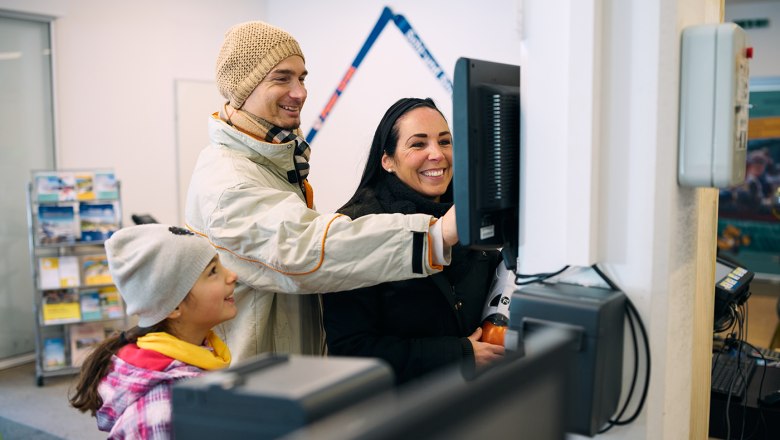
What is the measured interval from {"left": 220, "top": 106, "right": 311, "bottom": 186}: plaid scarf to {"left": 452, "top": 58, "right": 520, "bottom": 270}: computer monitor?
0.76m

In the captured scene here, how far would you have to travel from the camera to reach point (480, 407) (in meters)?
0.60

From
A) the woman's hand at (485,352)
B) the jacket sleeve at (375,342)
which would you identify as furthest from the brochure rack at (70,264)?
the woman's hand at (485,352)

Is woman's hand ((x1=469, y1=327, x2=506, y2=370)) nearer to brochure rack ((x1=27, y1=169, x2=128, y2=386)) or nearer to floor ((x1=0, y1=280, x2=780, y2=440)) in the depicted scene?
floor ((x1=0, y1=280, x2=780, y2=440))

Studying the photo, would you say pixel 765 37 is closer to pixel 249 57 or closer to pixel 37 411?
pixel 249 57

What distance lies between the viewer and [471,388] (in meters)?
0.59

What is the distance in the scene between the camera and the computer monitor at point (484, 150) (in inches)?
49.8

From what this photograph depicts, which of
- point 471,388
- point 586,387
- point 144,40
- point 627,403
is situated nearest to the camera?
point 471,388

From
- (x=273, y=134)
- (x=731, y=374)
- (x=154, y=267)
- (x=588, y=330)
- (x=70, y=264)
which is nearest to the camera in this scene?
(x=588, y=330)

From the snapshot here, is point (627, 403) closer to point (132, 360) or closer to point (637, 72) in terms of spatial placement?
point (637, 72)

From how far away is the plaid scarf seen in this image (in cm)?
193

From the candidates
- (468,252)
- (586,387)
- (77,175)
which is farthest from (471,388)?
(77,175)

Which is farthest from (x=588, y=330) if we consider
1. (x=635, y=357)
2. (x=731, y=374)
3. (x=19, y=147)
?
(x=19, y=147)

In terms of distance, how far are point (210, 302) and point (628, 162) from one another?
1.04 m

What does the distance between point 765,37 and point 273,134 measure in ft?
27.6
